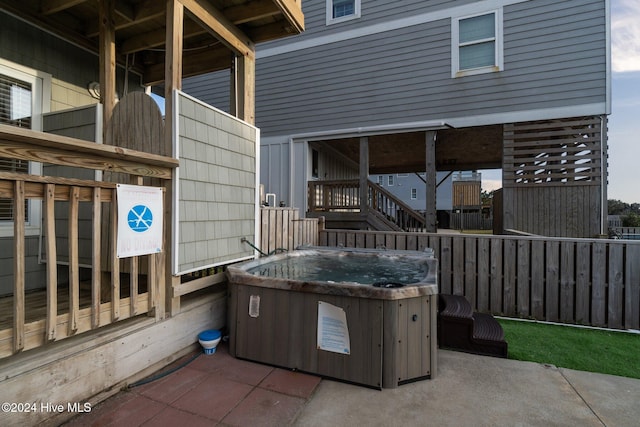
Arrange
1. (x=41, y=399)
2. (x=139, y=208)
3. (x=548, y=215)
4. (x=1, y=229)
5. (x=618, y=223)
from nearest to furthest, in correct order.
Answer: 1. (x=41, y=399)
2. (x=139, y=208)
3. (x=1, y=229)
4. (x=548, y=215)
5. (x=618, y=223)

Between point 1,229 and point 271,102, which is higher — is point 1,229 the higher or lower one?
the lower one

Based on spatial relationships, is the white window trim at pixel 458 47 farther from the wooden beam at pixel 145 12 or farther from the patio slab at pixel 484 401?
the patio slab at pixel 484 401

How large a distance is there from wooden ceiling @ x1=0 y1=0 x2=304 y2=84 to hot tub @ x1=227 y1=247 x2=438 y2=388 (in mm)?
2924

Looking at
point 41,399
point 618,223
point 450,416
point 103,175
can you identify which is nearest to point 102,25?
point 103,175

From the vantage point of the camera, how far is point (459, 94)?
6680 millimetres

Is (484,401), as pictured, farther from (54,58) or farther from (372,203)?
(54,58)

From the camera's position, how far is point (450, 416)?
2125 mm

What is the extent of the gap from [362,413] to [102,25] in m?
4.46

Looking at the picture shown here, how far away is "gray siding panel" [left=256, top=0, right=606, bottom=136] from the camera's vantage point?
591cm

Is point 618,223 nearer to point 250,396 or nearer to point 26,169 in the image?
point 250,396

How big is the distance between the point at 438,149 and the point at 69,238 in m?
8.86

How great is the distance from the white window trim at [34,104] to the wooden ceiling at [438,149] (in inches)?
223

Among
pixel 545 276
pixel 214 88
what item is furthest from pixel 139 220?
pixel 214 88

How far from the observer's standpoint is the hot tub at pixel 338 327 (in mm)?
2504
